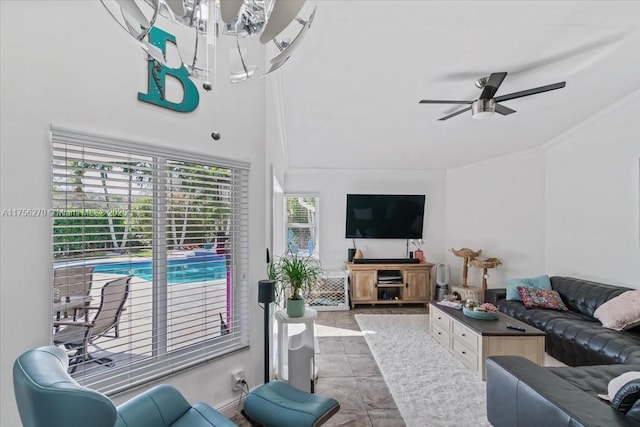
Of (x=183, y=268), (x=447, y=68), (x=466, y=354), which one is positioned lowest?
(x=466, y=354)

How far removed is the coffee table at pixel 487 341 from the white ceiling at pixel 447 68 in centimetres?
247

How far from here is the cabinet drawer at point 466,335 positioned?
10.4 ft

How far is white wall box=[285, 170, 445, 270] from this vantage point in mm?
6207

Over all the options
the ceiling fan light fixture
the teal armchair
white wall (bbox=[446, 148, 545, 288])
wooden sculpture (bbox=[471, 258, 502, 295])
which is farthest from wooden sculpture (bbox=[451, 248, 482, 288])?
the teal armchair

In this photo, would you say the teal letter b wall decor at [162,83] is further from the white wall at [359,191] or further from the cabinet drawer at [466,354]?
the white wall at [359,191]

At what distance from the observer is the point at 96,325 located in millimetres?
1819

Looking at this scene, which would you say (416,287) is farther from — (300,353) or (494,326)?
(300,353)

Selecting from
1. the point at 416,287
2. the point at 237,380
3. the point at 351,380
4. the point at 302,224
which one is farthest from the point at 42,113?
the point at 416,287

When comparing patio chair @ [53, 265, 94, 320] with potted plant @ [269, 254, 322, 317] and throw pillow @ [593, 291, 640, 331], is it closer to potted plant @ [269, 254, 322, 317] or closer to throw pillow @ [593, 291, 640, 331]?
potted plant @ [269, 254, 322, 317]

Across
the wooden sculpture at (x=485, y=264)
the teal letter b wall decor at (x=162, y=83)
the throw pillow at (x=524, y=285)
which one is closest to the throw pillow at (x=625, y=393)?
the throw pillow at (x=524, y=285)

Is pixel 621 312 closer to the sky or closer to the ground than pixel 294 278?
closer to the ground

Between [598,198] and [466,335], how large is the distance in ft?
8.91

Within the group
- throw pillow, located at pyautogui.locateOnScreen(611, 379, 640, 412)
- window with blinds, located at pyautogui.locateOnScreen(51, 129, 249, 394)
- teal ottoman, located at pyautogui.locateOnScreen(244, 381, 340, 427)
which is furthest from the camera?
teal ottoman, located at pyautogui.locateOnScreen(244, 381, 340, 427)

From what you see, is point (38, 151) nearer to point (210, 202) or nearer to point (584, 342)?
point (210, 202)
